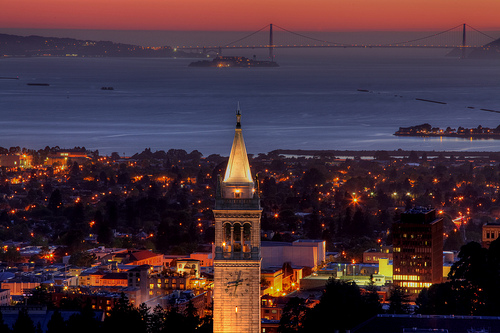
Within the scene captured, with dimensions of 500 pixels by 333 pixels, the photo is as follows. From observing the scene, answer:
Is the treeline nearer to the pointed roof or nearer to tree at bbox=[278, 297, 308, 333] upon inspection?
tree at bbox=[278, 297, 308, 333]

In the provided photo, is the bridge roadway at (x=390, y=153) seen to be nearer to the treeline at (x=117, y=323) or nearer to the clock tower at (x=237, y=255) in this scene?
the treeline at (x=117, y=323)

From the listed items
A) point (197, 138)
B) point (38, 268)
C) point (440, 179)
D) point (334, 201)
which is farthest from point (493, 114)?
point (38, 268)

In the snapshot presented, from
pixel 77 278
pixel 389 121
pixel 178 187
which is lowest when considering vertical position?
pixel 77 278

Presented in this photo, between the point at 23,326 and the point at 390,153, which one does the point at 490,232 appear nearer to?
the point at 23,326

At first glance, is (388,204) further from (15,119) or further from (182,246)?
(15,119)

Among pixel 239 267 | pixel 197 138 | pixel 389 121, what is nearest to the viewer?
pixel 239 267

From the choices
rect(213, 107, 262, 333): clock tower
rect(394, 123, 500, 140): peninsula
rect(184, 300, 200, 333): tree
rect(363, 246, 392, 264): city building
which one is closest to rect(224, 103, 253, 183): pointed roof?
rect(213, 107, 262, 333): clock tower
